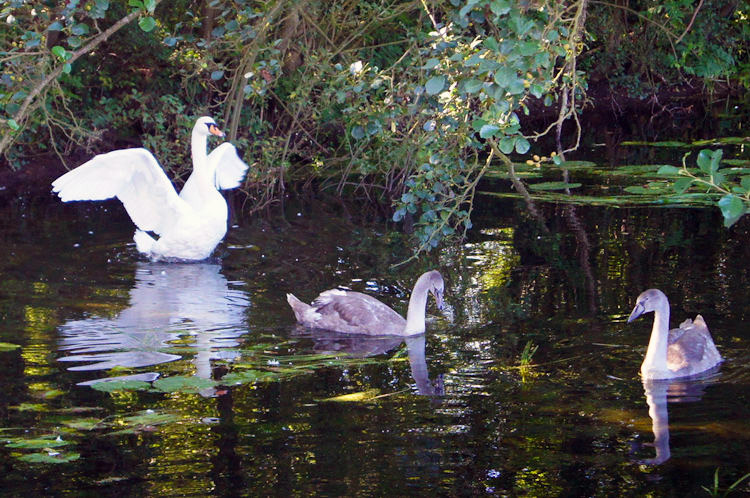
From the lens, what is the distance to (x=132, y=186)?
10.4 m

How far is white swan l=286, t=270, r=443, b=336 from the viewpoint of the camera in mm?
7676

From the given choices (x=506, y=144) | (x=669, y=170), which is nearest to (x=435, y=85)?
(x=506, y=144)

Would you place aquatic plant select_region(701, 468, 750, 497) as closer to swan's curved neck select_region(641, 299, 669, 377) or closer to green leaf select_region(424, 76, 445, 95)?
swan's curved neck select_region(641, 299, 669, 377)

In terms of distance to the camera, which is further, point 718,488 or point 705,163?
point 718,488

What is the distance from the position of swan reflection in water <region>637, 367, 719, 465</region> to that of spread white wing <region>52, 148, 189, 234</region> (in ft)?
17.4

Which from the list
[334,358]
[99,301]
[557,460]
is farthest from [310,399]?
[99,301]

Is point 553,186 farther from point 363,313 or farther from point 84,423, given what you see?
point 84,423

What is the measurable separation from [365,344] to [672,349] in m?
2.07

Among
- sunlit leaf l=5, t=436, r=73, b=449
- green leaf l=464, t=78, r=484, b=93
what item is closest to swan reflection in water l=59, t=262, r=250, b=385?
sunlit leaf l=5, t=436, r=73, b=449

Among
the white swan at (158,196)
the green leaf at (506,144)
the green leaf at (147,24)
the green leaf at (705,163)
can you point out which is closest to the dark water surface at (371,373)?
the white swan at (158,196)

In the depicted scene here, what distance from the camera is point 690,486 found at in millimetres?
4895

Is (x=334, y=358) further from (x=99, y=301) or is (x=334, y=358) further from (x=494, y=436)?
(x=99, y=301)

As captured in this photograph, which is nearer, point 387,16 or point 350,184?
point 387,16

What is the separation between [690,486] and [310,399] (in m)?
2.14
